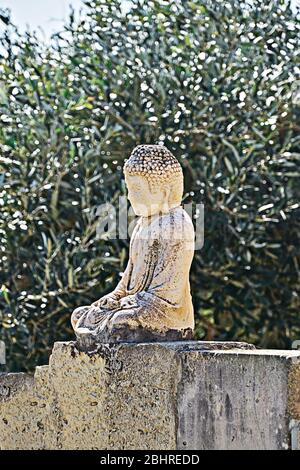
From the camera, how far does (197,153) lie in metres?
11.6

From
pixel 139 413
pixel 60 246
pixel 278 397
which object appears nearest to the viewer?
pixel 278 397

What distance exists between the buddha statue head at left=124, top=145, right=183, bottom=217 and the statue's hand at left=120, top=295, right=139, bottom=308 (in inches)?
21.0

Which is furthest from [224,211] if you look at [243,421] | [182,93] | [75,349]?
[243,421]

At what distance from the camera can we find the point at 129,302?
7.21 m

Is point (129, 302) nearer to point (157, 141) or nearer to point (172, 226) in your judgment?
point (172, 226)

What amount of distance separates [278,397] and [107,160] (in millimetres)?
5481

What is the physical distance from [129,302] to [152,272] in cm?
24

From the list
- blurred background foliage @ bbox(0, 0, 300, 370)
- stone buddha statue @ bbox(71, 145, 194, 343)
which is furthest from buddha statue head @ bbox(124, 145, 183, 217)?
blurred background foliage @ bbox(0, 0, 300, 370)

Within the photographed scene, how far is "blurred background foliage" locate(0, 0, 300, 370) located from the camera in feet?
36.5

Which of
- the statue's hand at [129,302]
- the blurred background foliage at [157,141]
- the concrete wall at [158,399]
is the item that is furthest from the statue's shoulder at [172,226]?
the blurred background foliage at [157,141]

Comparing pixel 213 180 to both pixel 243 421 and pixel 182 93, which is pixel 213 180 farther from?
pixel 243 421

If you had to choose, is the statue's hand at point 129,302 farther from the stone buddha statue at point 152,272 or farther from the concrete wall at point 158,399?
the concrete wall at point 158,399

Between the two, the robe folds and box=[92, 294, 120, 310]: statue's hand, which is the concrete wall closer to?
the robe folds

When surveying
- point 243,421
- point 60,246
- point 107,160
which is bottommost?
point 243,421
